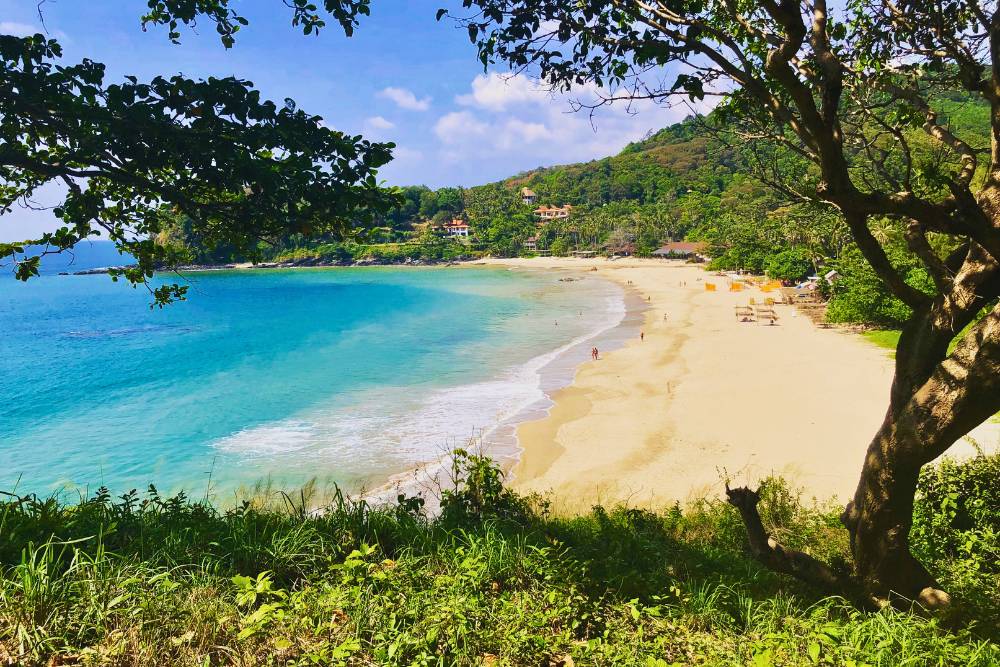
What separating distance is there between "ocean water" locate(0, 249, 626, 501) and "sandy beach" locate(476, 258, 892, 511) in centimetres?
209

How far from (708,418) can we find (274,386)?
19.8m

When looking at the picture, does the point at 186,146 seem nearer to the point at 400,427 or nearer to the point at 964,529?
the point at 964,529

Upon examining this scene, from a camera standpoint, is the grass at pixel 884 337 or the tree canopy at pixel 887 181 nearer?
the tree canopy at pixel 887 181

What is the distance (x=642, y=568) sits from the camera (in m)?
4.54

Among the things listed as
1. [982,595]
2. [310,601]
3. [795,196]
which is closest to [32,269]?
[310,601]

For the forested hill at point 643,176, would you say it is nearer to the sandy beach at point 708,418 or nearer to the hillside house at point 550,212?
the hillside house at point 550,212

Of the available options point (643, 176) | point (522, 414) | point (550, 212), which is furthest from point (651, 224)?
point (522, 414)

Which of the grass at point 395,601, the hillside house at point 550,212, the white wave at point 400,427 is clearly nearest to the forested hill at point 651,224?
the hillside house at point 550,212

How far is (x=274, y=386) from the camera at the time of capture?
87.4ft

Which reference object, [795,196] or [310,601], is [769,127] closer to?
[795,196]

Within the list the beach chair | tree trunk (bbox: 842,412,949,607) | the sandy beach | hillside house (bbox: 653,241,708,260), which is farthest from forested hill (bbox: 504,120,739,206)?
tree trunk (bbox: 842,412,949,607)

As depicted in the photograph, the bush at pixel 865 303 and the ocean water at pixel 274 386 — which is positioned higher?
the bush at pixel 865 303

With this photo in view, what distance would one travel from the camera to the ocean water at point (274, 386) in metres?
16.8

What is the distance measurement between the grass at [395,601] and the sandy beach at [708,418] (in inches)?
232
